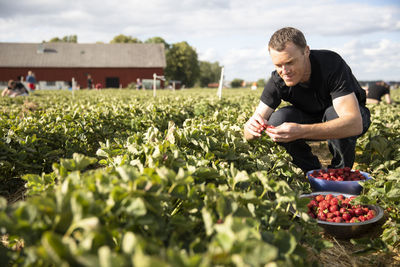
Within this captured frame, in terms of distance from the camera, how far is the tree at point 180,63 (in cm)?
5594

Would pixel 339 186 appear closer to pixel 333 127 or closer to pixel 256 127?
pixel 333 127

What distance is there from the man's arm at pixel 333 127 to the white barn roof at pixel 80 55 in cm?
4203

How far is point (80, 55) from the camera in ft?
146

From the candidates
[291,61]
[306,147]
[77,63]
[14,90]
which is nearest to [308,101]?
[306,147]

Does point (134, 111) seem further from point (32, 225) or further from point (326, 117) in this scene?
point (32, 225)

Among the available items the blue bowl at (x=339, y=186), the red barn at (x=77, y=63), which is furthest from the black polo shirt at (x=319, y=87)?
the red barn at (x=77, y=63)

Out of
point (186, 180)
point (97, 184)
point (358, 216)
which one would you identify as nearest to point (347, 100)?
point (358, 216)

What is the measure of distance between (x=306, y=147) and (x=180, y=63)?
174 ft

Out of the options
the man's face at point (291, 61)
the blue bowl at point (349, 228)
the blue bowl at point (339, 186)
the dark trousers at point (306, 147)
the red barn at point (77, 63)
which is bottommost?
the blue bowl at point (349, 228)

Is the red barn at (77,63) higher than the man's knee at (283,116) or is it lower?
higher

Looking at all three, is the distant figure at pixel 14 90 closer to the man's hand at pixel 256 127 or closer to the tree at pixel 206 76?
the man's hand at pixel 256 127

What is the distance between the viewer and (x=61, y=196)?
1222mm

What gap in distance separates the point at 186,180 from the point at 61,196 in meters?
0.55

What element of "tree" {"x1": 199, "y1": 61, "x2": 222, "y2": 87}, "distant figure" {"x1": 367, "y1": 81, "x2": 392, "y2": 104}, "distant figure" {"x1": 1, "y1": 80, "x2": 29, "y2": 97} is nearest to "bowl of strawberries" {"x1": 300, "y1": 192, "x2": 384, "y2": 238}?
"distant figure" {"x1": 367, "y1": 81, "x2": 392, "y2": 104}
